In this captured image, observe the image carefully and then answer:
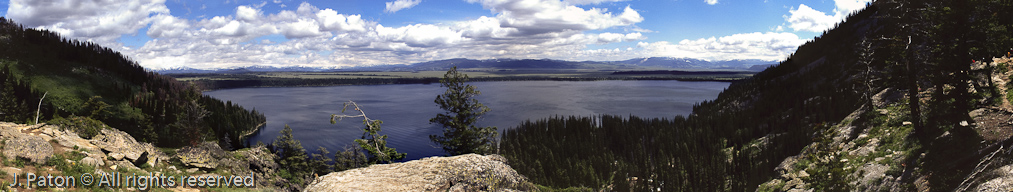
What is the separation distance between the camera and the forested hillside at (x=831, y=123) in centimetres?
3072

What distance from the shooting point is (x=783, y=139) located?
81938 millimetres

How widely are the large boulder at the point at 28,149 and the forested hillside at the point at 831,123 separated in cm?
4334

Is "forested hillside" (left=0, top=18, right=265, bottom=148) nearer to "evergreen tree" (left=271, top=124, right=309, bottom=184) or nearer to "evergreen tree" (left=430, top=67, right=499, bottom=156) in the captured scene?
"evergreen tree" (left=271, top=124, right=309, bottom=184)

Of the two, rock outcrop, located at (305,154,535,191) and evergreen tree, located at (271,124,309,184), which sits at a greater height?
rock outcrop, located at (305,154,535,191)

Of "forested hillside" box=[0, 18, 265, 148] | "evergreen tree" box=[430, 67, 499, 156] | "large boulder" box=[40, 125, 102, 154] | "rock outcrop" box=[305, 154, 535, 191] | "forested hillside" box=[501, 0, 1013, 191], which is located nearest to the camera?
"rock outcrop" box=[305, 154, 535, 191]

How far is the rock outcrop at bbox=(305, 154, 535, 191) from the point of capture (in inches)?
553

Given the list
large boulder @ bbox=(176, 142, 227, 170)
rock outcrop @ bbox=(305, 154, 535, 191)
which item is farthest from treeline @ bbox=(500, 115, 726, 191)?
rock outcrop @ bbox=(305, 154, 535, 191)

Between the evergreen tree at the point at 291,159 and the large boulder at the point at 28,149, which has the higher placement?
the large boulder at the point at 28,149

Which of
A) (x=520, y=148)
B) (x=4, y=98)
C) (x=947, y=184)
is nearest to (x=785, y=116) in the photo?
(x=520, y=148)

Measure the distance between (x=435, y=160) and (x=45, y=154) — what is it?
17.3 m

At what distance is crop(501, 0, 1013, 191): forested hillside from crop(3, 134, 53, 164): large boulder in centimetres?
4334

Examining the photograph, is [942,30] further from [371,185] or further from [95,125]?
[95,125]

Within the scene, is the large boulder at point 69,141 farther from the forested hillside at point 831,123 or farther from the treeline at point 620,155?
the treeline at point 620,155

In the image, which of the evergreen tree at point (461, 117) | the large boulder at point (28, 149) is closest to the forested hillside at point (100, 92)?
the evergreen tree at point (461, 117)
